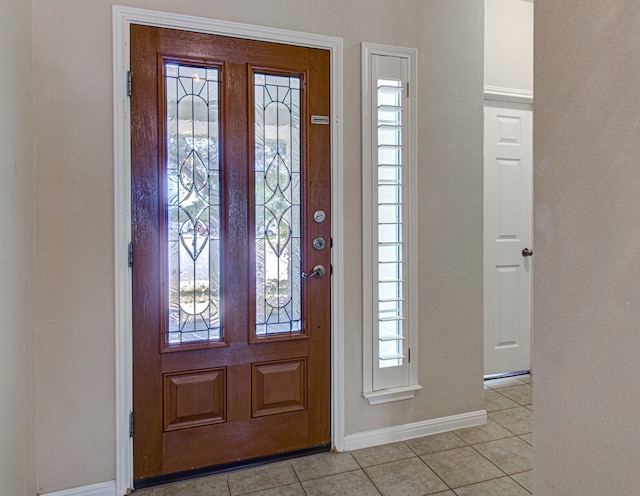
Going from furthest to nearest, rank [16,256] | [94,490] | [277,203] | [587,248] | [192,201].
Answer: [277,203], [192,201], [94,490], [16,256], [587,248]

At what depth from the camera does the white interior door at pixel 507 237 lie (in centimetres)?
317

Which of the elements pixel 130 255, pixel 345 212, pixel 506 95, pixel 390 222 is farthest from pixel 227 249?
pixel 506 95

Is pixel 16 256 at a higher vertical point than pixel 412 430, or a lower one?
higher

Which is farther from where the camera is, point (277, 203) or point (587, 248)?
point (277, 203)

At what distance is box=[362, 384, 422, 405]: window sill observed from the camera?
2.25m

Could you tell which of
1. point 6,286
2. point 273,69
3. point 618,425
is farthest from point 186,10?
point 618,425

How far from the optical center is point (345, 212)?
2.20 metres

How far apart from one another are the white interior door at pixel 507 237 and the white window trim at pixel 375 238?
109 centimetres

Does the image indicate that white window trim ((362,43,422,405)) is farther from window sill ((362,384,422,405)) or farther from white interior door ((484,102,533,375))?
white interior door ((484,102,533,375))

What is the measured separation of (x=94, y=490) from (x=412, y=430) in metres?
1.56

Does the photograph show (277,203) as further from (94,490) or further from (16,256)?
(94,490)

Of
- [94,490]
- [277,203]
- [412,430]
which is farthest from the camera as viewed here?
[412,430]

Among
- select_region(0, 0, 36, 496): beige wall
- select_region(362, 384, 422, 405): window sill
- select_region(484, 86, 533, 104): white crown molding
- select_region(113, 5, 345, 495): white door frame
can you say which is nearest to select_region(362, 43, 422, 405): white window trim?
select_region(362, 384, 422, 405): window sill

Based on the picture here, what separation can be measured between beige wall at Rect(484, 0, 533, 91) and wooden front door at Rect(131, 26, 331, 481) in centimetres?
163
